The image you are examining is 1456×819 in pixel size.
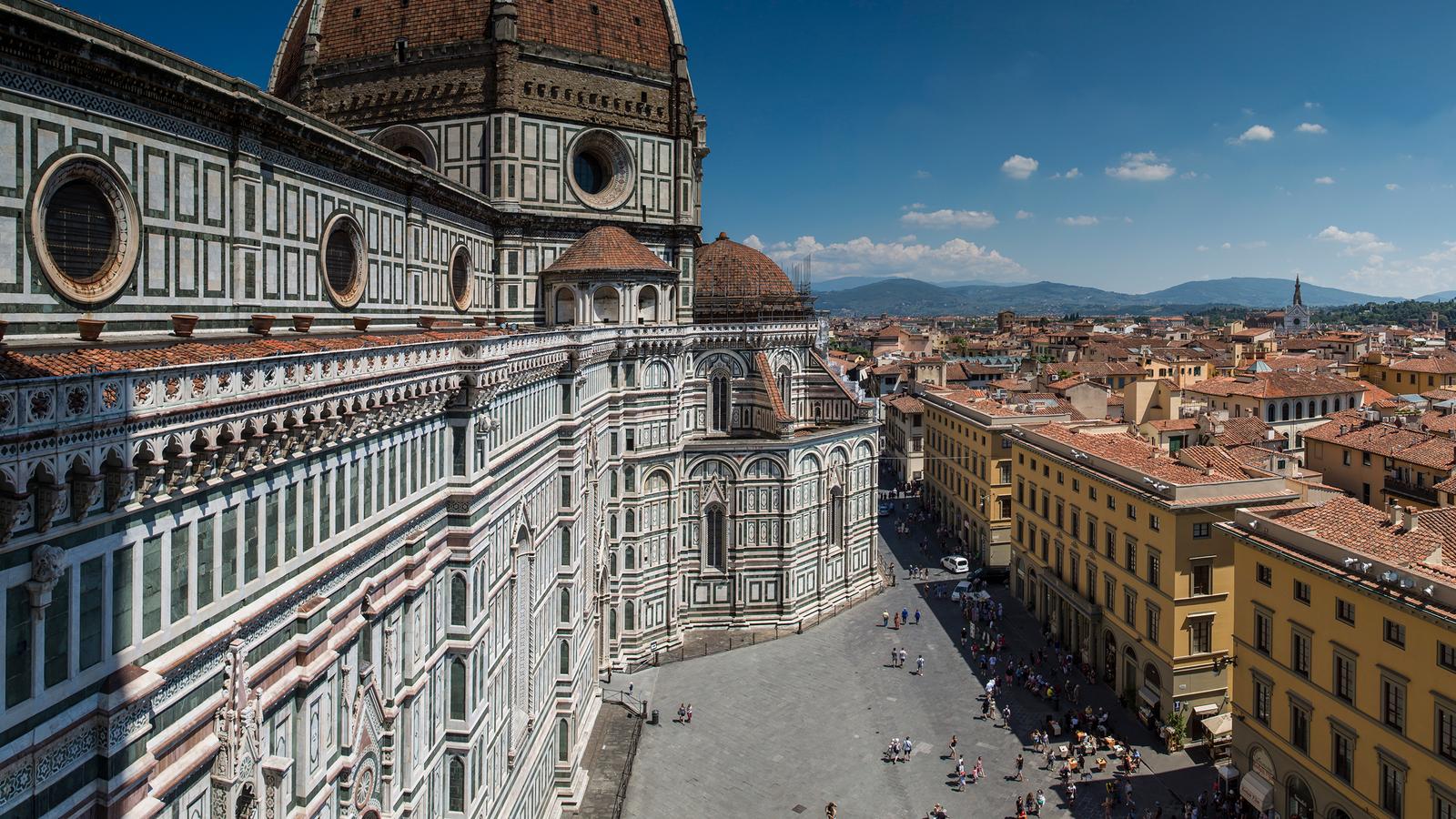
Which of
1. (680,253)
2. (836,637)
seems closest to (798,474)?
(836,637)

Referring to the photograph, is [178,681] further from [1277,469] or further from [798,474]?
[1277,469]

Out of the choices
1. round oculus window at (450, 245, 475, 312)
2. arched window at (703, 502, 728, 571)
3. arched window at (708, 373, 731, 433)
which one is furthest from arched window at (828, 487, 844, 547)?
round oculus window at (450, 245, 475, 312)

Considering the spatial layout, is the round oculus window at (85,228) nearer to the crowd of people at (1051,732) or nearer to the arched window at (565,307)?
the crowd of people at (1051,732)

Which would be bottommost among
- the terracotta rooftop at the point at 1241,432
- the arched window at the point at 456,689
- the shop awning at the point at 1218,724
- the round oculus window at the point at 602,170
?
the shop awning at the point at 1218,724

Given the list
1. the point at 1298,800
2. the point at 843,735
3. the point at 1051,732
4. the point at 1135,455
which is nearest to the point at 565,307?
the point at 843,735

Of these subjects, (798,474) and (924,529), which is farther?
(924,529)

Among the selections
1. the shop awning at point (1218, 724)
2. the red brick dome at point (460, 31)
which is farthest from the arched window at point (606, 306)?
the shop awning at point (1218, 724)
